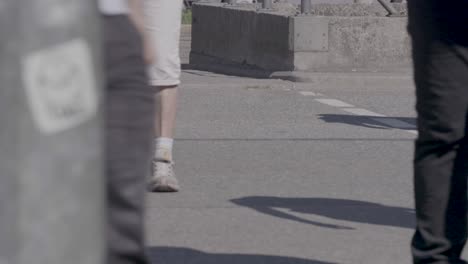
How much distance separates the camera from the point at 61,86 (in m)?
1.42

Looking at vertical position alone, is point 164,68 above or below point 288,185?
above

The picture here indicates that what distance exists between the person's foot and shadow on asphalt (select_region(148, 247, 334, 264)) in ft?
3.99

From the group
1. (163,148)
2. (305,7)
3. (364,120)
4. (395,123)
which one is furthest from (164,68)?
(305,7)

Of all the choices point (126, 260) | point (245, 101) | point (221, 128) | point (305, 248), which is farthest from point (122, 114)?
point (245, 101)

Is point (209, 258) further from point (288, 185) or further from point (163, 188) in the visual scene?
point (288, 185)

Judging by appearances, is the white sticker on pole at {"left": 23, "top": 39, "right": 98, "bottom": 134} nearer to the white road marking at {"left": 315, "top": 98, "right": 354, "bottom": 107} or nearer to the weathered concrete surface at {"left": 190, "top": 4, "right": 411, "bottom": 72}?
the white road marking at {"left": 315, "top": 98, "right": 354, "bottom": 107}

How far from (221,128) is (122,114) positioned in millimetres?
7899

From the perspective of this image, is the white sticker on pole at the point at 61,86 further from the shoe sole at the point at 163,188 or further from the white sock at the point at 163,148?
the shoe sole at the point at 163,188

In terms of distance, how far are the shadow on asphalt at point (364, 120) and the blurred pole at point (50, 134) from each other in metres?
9.00

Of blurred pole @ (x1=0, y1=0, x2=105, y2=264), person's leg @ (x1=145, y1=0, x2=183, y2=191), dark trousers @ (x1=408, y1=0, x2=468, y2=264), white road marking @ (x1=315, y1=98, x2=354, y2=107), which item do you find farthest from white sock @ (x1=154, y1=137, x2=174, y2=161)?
white road marking @ (x1=315, y1=98, x2=354, y2=107)

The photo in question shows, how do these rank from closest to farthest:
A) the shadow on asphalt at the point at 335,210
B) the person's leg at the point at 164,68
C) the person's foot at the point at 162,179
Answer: the shadow on asphalt at the point at 335,210 < the person's leg at the point at 164,68 < the person's foot at the point at 162,179

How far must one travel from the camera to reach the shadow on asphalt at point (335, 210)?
20.5 ft

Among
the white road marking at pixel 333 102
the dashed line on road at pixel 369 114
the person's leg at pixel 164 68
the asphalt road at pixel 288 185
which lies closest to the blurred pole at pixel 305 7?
the dashed line on road at pixel 369 114

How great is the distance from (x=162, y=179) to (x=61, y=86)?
5.42 meters
